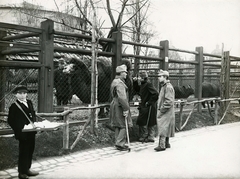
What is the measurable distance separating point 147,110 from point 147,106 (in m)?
0.11

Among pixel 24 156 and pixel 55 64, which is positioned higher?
pixel 55 64

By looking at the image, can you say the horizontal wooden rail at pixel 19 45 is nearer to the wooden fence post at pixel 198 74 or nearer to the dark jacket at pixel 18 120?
the dark jacket at pixel 18 120

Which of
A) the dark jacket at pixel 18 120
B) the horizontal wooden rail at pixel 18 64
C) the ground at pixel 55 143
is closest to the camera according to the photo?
the dark jacket at pixel 18 120

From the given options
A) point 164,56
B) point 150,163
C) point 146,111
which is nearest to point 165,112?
point 146,111

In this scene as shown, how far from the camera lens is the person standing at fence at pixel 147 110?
708 cm

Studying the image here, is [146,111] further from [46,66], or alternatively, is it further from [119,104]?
[46,66]

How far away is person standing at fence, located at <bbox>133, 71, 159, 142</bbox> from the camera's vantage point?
7082mm

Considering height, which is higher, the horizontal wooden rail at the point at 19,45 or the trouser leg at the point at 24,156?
the horizontal wooden rail at the point at 19,45

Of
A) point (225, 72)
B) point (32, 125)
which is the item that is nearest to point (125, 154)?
point (32, 125)

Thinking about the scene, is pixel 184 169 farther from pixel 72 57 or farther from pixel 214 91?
pixel 214 91

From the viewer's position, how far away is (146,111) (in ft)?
23.3

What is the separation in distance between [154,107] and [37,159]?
3158mm

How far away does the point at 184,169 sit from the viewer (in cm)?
492

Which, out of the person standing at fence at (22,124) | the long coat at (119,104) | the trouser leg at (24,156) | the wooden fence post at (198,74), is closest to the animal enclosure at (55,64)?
the long coat at (119,104)
